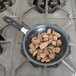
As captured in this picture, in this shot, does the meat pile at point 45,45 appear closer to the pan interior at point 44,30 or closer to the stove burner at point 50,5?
the pan interior at point 44,30

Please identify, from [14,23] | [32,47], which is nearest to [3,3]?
[14,23]

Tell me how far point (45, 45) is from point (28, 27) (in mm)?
141

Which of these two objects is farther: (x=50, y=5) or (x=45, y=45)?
(x=50, y=5)

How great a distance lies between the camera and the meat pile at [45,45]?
54cm

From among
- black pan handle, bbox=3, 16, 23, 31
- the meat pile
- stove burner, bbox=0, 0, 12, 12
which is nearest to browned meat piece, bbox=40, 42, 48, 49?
the meat pile

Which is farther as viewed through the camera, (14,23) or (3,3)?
(3,3)

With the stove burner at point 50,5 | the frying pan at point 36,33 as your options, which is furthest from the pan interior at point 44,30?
the stove burner at point 50,5

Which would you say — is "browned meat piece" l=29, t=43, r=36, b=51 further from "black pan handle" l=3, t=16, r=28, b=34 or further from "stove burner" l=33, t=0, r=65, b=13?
"stove burner" l=33, t=0, r=65, b=13

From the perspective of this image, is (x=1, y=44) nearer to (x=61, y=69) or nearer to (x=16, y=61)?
(x=16, y=61)

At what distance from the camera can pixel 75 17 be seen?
65cm

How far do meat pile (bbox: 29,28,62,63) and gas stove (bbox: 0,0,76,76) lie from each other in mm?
43

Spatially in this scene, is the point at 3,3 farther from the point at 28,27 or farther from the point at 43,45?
the point at 43,45

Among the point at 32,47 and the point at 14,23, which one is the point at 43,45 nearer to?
the point at 32,47

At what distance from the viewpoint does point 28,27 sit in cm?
64
